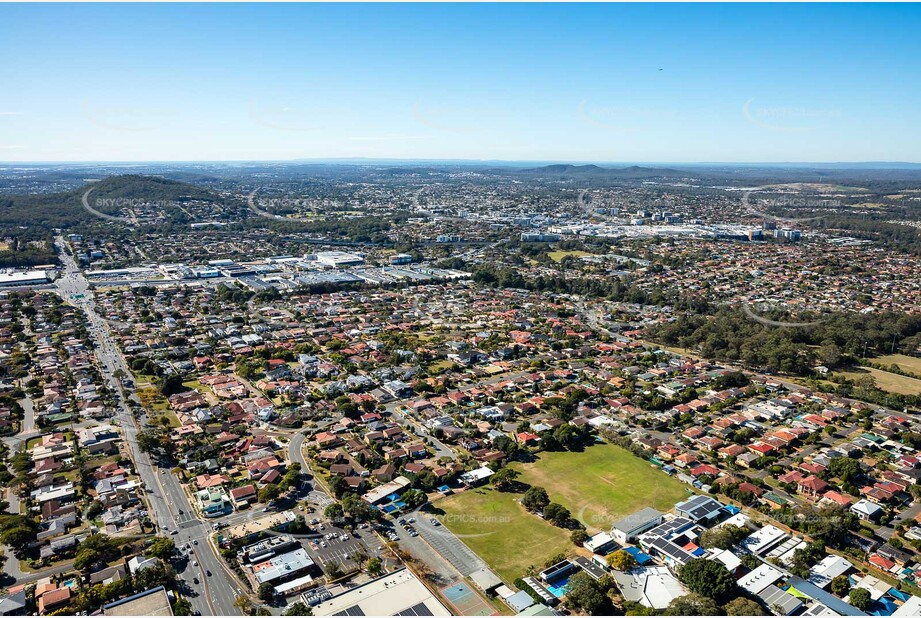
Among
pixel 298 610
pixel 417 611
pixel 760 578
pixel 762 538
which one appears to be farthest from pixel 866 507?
pixel 298 610

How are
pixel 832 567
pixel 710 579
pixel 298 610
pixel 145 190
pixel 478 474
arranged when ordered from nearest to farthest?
pixel 298 610
pixel 710 579
pixel 832 567
pixel 478 474
pixel 145 190

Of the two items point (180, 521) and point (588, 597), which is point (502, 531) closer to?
point (588, 597)

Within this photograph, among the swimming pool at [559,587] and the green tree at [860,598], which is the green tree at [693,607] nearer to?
the swimming pool at [559,587]

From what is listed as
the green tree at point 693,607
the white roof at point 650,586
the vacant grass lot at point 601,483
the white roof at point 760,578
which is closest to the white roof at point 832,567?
the white roof at point 760,578

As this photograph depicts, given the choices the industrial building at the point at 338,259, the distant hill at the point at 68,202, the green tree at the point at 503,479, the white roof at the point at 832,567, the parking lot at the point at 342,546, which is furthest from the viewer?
the distant hill at the point at 68,202

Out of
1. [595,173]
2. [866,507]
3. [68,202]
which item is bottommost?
[866,507]

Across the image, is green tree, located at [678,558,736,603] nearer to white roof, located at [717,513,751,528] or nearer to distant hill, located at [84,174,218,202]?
white roof, located at [717,513,751,528]
